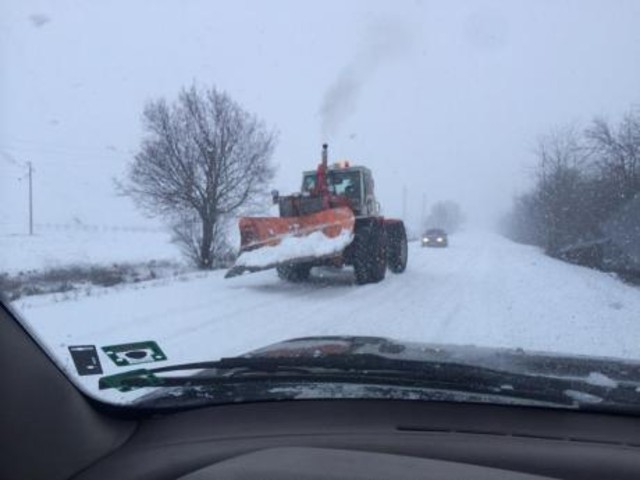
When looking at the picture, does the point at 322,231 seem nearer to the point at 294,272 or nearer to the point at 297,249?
the point at 297,249

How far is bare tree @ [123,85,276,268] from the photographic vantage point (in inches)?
469

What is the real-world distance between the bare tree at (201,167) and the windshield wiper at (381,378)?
8828 mm

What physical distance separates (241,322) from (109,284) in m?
4.82

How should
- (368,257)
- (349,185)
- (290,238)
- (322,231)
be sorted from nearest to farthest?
(322,231), (290,238), (368,257), (349,185)

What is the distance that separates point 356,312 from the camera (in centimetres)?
1001

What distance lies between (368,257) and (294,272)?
1572 millimetres

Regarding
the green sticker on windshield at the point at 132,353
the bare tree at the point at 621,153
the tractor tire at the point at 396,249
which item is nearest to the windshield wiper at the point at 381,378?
the green sticker on windshield at the point at 132,353

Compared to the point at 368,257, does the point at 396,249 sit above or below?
above

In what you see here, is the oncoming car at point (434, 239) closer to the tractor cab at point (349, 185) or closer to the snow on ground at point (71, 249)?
the snow on ground at point (71, 249)

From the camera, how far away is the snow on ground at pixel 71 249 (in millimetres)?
7637

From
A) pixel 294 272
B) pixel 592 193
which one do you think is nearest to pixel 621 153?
pixel 592 193

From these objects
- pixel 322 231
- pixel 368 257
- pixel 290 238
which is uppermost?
pixel 322 231

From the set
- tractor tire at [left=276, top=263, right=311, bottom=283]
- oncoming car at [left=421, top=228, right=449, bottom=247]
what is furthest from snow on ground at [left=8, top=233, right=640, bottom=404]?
oncoming car at [left=421, top=228, right=449, bottom=247]

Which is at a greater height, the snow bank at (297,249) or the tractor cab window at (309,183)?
the tractor cab window at (309,183)
